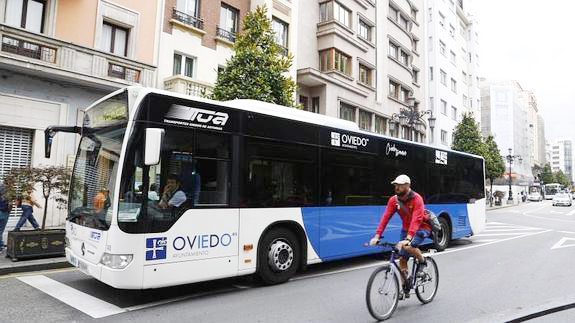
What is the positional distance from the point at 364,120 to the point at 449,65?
22993 mm

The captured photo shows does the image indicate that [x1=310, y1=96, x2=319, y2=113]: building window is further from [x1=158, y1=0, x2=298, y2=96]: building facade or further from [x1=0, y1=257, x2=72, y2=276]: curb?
[x1=0, y1=257, x2=72, y2=276]: curb

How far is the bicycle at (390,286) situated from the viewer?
17.4 ft

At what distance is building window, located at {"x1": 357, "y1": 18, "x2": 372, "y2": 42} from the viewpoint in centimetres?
2876

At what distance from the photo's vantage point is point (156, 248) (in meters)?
5.84

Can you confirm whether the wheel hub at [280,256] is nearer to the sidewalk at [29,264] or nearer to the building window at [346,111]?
the sidewalk at [29,264]

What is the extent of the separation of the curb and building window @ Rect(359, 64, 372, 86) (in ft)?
76.6

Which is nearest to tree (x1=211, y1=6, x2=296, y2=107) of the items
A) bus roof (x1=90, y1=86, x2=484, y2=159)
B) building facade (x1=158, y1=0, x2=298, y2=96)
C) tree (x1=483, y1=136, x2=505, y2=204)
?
building facade (x1=158, y1=0, x2=298, y2=96)

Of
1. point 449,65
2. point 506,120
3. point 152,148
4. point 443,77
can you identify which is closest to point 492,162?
point 443,77

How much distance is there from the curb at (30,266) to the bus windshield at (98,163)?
2408mm

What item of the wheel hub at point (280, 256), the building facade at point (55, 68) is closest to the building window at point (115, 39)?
the building facade at point (55, 68)

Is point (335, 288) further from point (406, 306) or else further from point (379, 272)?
point (379, 272)

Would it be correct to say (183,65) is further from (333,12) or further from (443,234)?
(443,234)

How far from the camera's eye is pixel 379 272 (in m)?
5.35

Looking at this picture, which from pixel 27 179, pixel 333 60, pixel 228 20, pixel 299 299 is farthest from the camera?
pixel 333 60
